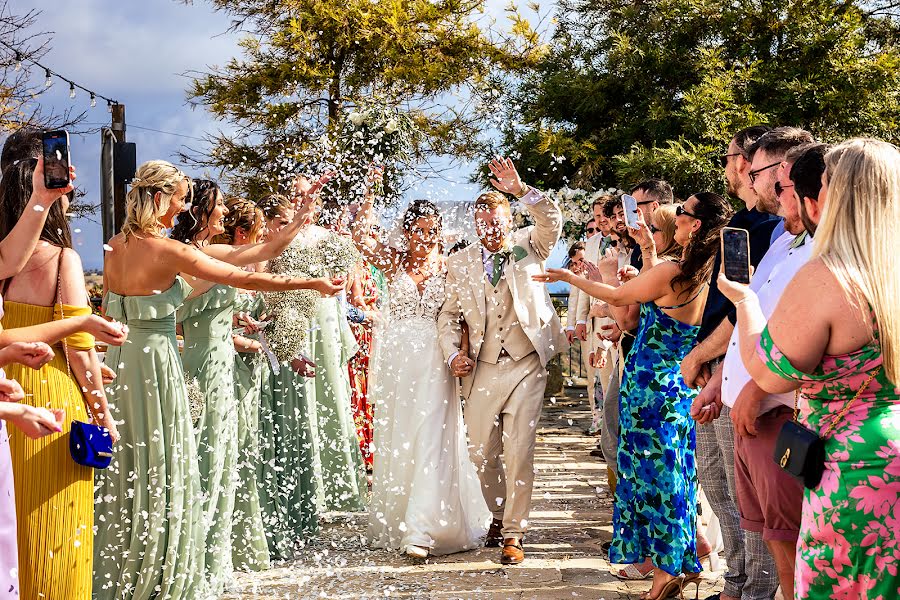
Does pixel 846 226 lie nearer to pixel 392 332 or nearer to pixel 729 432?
pixel 729 432

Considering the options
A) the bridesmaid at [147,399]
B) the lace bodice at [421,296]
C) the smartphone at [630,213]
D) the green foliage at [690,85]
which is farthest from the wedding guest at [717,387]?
the green foliage at [690,85]

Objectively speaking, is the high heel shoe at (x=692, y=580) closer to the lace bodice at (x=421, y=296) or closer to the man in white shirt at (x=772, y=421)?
the man in white shirt at (x=772, y=421)

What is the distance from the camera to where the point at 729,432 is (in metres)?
3.93

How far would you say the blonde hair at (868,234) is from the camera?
7.58ft

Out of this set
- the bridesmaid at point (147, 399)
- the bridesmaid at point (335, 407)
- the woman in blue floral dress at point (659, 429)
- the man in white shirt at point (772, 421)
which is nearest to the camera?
the man in white shirt at point (772, 421)

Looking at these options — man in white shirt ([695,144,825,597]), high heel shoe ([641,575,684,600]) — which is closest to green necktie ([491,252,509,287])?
→ high heel shoe ([641,575,684,600])

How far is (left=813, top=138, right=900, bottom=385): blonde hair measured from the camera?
7.58 ft

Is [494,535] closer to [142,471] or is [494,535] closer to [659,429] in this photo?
[659,429]

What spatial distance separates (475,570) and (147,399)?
7.46ft

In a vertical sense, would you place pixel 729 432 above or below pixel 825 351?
below

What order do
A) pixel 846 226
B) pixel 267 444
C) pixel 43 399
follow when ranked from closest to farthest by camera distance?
pixel 846 226 → pixel 43 399 → pixel 267 444

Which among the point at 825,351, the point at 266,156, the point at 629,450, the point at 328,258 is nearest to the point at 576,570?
the point at 629,450

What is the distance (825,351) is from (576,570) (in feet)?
10.4

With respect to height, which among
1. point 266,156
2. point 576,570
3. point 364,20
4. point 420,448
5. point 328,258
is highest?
point 364,20
